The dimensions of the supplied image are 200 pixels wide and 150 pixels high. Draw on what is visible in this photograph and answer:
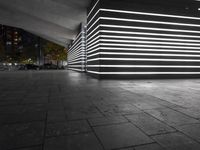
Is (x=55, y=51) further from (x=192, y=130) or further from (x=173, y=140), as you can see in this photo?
(x=173, y=140)

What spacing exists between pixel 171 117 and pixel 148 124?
67 centimetres

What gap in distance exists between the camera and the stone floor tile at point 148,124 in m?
2.61

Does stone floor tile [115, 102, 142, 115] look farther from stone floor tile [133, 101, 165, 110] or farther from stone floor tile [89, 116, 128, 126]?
stone floor tile [89, 116, 128, 126]

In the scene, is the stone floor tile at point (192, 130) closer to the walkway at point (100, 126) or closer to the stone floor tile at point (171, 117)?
the walkway at point (100, 126)

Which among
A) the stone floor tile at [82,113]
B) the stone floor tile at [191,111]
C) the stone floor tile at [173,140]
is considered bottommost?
the stone floor tile at [82,113]

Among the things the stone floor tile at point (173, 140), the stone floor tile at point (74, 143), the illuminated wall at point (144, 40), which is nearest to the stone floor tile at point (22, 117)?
the stone floor tile at point (74, 143)

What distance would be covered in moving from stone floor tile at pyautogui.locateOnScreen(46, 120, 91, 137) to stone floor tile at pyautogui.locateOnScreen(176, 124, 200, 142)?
153 cm

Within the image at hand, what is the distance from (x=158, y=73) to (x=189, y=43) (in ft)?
11.1

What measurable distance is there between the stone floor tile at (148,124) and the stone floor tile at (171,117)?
179 mm

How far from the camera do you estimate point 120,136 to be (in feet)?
7.88

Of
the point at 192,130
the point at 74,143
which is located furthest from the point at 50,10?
the point at 192,130

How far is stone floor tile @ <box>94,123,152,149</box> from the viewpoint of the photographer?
220 cm

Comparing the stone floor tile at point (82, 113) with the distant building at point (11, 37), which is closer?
the stone floor tile at point (82, 113)

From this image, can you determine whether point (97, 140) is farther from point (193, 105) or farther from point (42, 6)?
point (42, 6)
